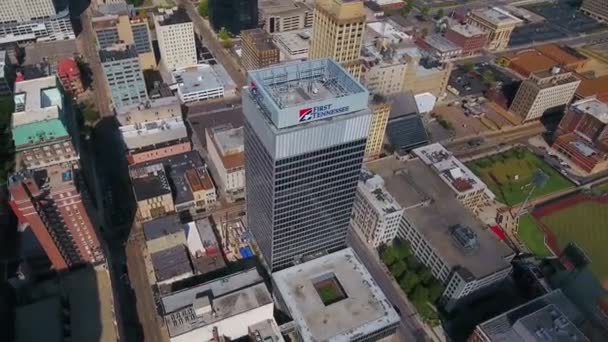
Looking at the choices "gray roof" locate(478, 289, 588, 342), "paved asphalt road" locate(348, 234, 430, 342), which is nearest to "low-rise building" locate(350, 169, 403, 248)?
"paved asphalt road" locate(348, 234, 430, 342)

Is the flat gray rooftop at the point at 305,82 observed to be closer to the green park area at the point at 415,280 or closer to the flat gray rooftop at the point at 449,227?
the flat gray rooftop at the point at 449,227

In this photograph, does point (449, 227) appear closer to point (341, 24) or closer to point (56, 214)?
point (341, 24)

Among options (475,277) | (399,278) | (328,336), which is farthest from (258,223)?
(475,277)

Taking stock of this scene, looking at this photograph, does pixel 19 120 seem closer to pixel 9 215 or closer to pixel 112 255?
pixel 9 215

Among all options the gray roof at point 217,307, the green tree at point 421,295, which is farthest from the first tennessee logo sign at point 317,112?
the green tree at point 421,295

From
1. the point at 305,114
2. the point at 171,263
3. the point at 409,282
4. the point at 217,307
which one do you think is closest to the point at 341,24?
the point at 305,114

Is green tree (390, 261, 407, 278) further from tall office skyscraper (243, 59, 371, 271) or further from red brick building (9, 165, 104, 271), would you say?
red brick building (9, 165, 104, 271)
